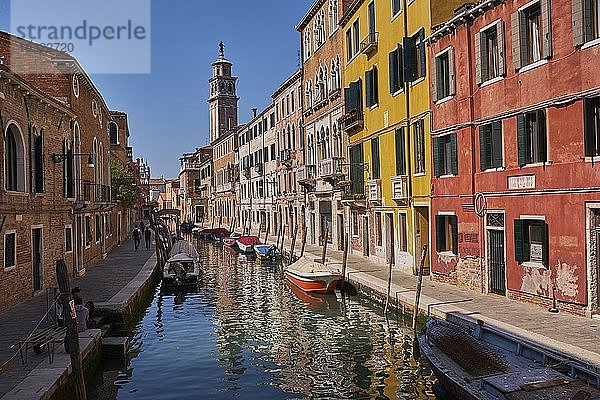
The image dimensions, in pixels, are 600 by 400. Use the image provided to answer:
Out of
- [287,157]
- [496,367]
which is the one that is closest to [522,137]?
[496,367]

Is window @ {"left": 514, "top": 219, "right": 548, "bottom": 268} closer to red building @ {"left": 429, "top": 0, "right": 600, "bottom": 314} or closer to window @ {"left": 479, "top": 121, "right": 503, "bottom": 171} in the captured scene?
red building @ {"left": 429, "top": 0, "right": 600, "bottom": 314}

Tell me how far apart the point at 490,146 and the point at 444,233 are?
11.2 feet

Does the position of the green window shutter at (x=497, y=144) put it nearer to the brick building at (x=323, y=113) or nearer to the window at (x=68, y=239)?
the window at (x=68, y=239)

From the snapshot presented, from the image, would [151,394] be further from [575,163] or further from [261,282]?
[261,282]

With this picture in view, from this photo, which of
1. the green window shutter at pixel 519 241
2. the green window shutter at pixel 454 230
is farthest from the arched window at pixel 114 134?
the green window shutter at pixel 519 241

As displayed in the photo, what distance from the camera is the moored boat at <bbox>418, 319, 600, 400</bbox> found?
8273 mm

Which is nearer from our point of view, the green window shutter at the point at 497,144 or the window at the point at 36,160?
the green window shutter at the point at 497,144

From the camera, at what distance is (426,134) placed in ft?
64.7

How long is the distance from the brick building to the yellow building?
1967mm

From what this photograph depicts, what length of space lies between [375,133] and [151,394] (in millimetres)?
15545

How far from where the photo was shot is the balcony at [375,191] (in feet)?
80.6

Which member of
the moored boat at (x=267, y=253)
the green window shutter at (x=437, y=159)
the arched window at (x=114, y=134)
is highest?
the arched window at (x=114, y=134)

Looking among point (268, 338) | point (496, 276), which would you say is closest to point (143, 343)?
point (268, 338)

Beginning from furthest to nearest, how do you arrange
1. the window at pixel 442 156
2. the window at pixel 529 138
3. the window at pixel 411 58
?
the window at pixel 411 58
the window at pixel 442 156
the window at pixel 529 138
